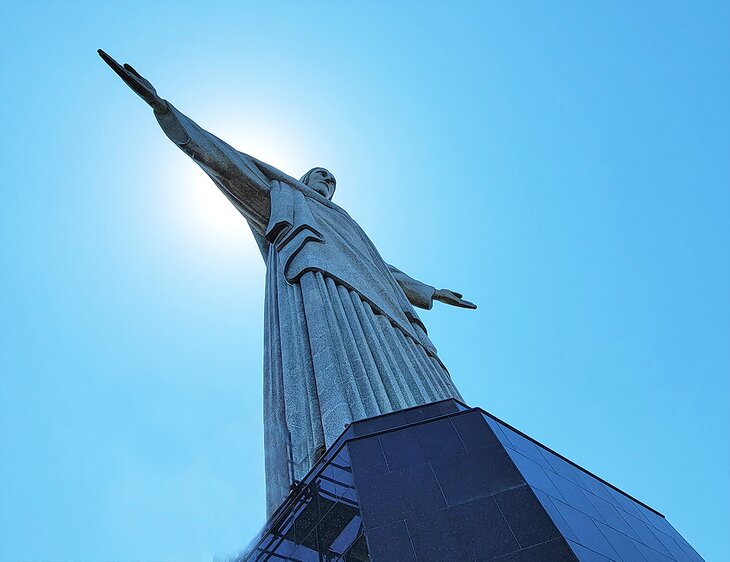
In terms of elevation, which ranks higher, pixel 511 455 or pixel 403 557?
pixel 511 455

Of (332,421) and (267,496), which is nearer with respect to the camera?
(332,421)

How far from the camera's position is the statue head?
1446cm

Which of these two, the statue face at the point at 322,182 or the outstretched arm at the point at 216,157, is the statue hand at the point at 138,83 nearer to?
the outstretched arm at the point at 216,157

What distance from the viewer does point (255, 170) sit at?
12.0 metres

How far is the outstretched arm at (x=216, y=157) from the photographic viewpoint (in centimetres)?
1018

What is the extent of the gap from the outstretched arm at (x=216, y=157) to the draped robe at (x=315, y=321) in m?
0.02

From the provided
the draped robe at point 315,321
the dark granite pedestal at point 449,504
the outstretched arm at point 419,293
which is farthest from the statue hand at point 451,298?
the dark granite pedestal at point 449,504

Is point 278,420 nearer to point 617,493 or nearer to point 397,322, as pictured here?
point 397,322

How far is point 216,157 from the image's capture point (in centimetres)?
1129

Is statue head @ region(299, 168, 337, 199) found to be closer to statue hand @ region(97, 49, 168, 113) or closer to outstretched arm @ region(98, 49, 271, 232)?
outstretched arm @ region(98, 49, 271, 232)

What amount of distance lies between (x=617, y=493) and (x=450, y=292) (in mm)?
8050

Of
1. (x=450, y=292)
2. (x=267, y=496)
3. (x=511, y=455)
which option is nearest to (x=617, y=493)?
(x=511, y=455)

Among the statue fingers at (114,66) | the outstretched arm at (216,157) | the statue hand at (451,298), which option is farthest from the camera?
the statue hand at (451,298)

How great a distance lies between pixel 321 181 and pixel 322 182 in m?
0.05
